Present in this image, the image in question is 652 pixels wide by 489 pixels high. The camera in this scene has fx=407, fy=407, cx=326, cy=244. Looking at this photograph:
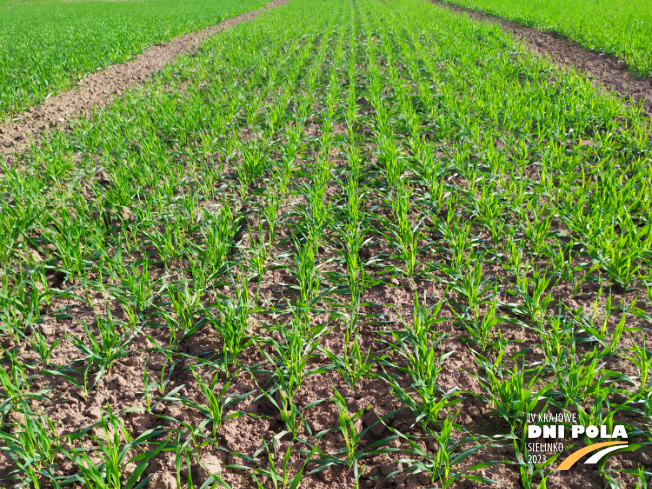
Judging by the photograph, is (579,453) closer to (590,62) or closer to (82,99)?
(82,99)

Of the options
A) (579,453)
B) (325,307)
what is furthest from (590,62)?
(579,453)

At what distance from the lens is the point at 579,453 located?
174 centimetres

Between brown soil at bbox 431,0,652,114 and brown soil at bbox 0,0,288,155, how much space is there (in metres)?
7.87

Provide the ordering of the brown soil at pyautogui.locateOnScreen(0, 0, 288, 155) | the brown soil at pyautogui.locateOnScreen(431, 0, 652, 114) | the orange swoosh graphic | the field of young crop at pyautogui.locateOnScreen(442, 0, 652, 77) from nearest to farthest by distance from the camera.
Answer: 1. the orange swoosh graphic
2. the brown soil at pyautogui.locateOnScreen(0, 0, 288, 155)
3. the brown soil at pyautogui.locateOnScreen(431, 0, 652, 114)
4. the field of young crop at pyautogui.locateOnScreen(442, 0, 652, 77)

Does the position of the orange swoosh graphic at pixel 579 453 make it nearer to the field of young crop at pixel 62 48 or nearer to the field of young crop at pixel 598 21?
the field of young crop at pixel 62 48

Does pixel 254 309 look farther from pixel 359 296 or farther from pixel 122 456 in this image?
pixel 122 456

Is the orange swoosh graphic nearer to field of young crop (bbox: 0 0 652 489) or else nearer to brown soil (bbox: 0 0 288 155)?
field of young crop (bbox: 0 0 652 489)

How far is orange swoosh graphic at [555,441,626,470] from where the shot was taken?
5.62ft

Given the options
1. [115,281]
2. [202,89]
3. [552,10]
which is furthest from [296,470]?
[552,10]

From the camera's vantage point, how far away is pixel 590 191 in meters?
3.81

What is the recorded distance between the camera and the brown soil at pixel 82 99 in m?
5.46

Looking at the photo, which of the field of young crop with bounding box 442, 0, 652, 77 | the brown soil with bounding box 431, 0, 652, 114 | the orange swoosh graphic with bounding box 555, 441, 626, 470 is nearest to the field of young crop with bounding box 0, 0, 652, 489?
the orange swoosh graphic with bounding box 555, 441, 626, 470

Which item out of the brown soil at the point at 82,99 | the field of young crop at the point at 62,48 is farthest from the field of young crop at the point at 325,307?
the field of young crop at the point at 62,48

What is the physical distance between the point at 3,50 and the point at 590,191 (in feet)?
44.2
